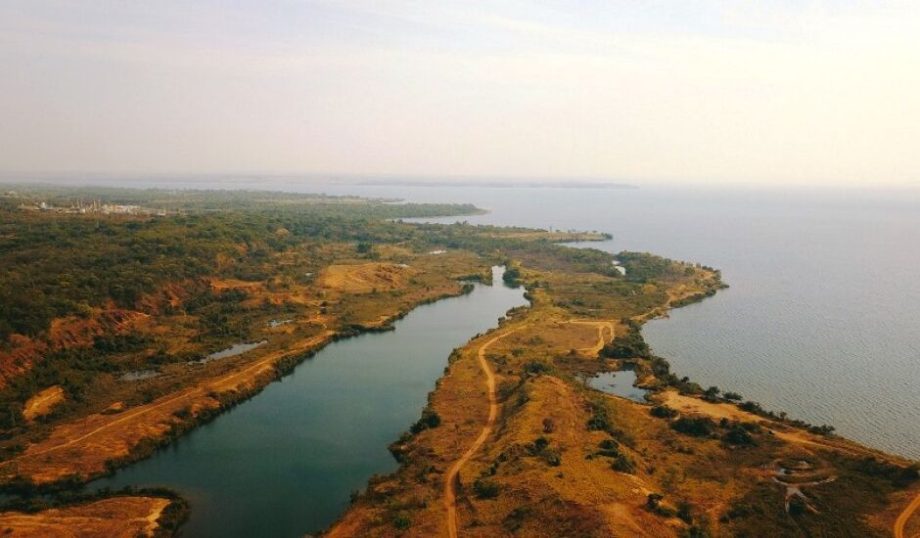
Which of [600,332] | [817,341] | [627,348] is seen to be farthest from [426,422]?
[817,341]

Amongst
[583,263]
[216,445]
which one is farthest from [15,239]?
[583,263]

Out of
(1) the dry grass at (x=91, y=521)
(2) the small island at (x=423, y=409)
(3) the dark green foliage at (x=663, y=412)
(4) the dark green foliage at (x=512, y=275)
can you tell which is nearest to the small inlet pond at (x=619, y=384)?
(2) the small island at (x=423, y=409)

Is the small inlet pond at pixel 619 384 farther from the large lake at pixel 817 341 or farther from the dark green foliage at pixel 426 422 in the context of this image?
the dark green foliage at pixel 426 422

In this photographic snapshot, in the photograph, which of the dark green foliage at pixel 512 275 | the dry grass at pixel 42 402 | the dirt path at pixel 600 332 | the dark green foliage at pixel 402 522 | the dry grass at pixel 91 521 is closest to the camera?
the dry grass at pixel 91 521

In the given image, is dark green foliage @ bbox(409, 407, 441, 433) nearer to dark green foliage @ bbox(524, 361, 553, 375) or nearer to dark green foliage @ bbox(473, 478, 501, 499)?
dark green foliage @ bbox(473, 478, 501, 499)

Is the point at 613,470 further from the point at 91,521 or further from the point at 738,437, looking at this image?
the point at 91,521

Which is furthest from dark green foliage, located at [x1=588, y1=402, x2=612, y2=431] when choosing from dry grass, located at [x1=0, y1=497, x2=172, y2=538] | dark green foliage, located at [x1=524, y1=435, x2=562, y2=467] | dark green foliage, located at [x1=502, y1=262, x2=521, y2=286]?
dark green foliage, located at [x1=502, y1=262, x2=521, y2=286]
